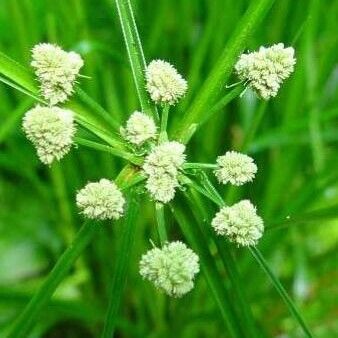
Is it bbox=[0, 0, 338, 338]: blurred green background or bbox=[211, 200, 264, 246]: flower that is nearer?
bbox=[211, 200, 264, 246]: flower

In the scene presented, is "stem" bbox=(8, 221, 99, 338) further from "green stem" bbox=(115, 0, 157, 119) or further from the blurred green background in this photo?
the blurred green background

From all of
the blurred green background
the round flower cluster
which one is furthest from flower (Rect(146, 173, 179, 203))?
the blurred green background

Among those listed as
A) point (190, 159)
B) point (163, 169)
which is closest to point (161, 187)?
point (163, 169)

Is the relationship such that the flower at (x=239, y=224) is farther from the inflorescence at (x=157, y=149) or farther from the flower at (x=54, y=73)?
the flower at (x=54, y=73)

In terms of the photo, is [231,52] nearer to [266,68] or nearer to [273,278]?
[266,68]

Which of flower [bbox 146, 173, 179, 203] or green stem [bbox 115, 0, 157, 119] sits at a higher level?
green stem [bbox 115, 0, 157, 119]

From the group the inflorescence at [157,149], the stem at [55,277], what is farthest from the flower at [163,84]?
the stem at [55,277]
